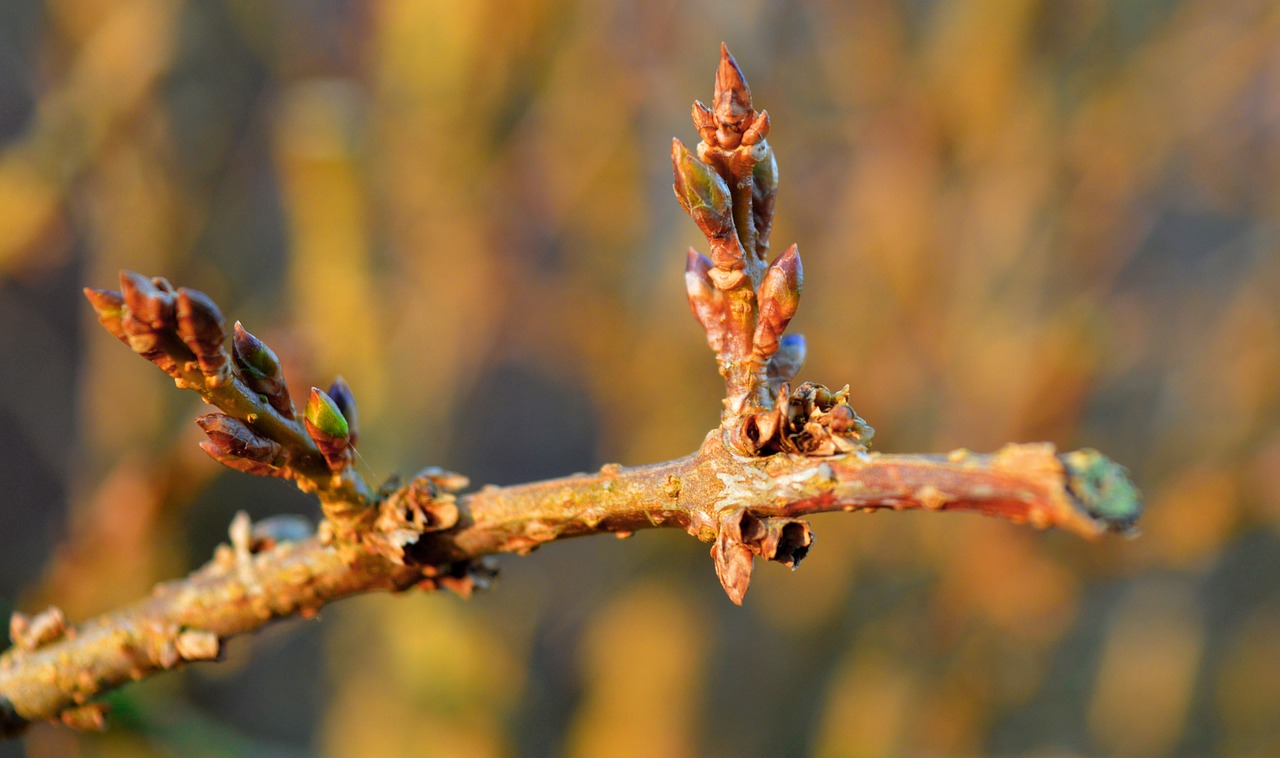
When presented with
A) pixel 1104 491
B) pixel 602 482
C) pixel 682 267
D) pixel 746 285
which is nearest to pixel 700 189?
pixel 746 285

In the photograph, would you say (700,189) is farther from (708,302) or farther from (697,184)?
(708,302)

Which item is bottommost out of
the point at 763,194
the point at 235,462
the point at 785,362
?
the point at 235,462

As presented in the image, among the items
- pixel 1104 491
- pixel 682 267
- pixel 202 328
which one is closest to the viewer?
pixel 1104 491

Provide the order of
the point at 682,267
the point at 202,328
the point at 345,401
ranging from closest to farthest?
the point at 202,328 < the point at 345,401 < the point at 682,267

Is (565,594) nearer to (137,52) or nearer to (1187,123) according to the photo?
(137,52)

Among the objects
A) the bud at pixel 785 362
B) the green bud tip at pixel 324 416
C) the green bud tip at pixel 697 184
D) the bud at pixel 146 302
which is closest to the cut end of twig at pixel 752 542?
the bud at pixel 785 362

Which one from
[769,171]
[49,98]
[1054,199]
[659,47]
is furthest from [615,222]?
[769,171]

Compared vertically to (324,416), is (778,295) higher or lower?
higher

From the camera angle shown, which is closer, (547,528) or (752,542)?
(752,542)
